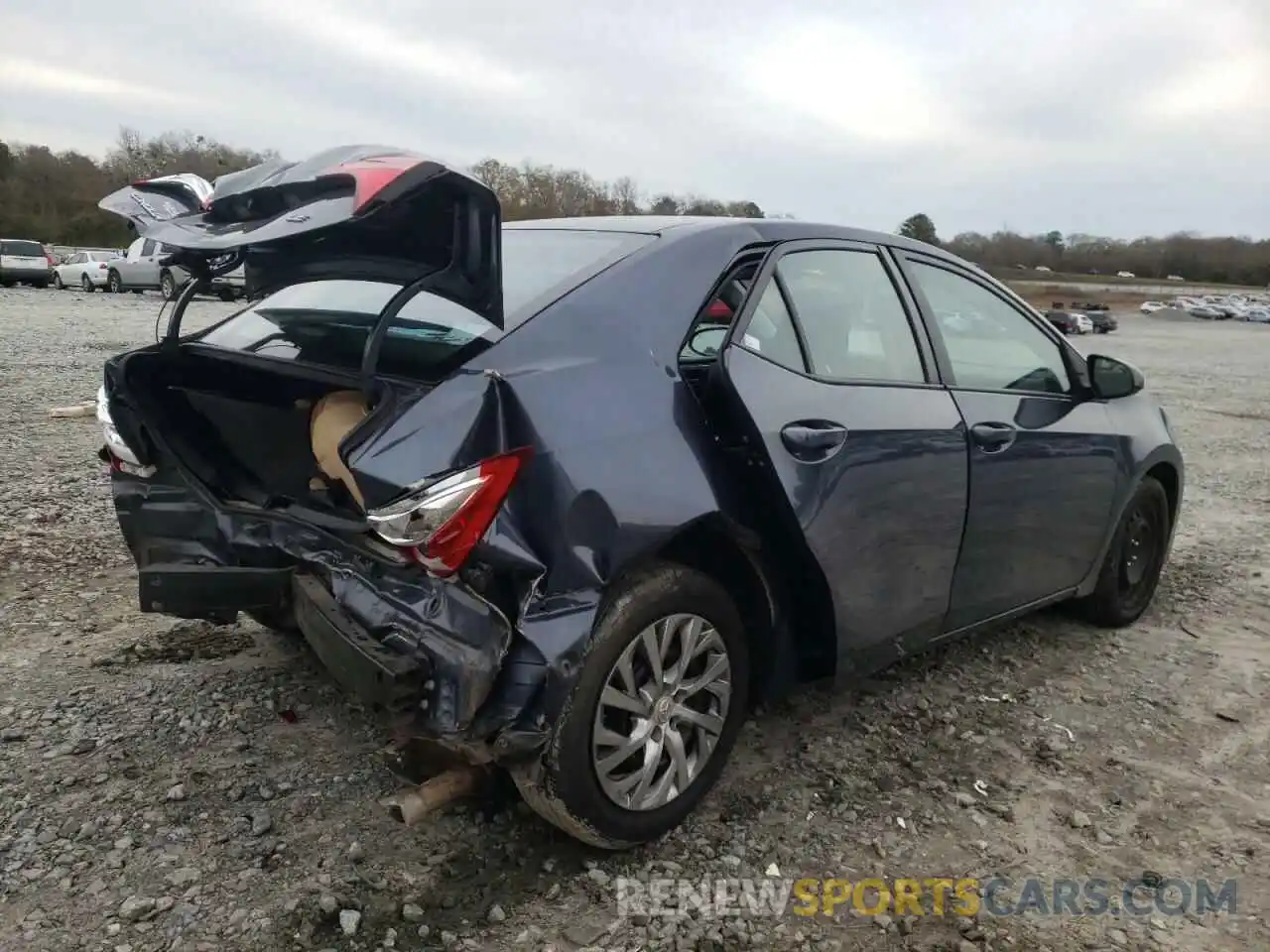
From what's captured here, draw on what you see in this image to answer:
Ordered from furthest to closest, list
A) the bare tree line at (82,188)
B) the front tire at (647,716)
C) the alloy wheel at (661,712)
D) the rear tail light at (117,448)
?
the bare tree line at (82,188)
the rear tail light at (117,448)
the alloy wheel at (661,712)
the front tire at (647,716)

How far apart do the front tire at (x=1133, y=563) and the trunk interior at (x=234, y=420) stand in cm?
330

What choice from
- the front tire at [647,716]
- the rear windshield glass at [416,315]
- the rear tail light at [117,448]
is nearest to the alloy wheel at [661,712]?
the front tire at [647,716]

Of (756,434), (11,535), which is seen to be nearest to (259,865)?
(756,434)

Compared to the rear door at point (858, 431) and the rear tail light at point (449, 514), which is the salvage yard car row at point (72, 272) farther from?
the rear tail light at point (449, 514)

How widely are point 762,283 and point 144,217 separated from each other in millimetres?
1667

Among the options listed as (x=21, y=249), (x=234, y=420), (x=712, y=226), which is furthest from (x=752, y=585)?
(x=21, y=249)

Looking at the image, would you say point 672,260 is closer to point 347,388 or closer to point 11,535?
point 347,388

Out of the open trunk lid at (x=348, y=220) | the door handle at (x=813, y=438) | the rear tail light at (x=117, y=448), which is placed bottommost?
the rear tail light at (x=117, y=448)

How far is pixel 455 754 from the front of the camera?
2488 mm

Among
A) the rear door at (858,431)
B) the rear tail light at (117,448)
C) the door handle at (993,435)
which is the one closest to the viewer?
the rear door at (858,431)

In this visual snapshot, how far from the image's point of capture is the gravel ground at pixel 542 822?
7.66 feet

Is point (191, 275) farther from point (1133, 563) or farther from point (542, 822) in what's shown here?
point (1133, 563)

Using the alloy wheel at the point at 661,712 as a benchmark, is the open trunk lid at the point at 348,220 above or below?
above

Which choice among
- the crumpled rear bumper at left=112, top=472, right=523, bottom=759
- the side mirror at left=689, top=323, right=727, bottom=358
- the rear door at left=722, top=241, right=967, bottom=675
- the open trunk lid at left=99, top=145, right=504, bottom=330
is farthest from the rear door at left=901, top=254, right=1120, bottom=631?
the crumpled rear bumper at left=112, top=472, right=523, bottom=759
